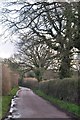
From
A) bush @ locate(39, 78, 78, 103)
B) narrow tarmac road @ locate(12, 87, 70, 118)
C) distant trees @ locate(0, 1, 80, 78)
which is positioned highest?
distant trees @ locate(0, 1, 80, 78)

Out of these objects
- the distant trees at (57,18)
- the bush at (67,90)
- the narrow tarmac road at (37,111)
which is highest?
the distant trees at (57,18)

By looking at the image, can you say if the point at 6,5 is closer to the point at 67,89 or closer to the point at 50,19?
the point at 50,19

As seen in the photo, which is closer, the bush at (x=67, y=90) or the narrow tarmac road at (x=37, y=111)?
the narrow tarmac road at (x=37, y=111)

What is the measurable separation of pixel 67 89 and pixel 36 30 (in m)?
6.64

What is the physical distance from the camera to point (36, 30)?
31.1 metres

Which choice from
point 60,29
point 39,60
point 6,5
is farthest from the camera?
point 39,60

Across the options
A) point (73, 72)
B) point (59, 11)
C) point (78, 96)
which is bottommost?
point (78, 96)

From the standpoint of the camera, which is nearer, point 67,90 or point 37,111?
point 37,111

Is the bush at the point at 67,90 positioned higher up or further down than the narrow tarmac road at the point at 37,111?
higher up

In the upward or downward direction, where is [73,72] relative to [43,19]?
downward

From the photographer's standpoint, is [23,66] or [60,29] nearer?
[60,29]

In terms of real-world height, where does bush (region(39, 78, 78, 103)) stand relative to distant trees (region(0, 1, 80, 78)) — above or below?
below

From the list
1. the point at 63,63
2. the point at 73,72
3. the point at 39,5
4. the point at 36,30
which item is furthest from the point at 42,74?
the point at 39,5

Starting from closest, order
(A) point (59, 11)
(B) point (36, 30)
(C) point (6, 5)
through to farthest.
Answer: (A) point (59, 11)
(C) point (6, 5)
(B) point (36, 30)
